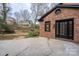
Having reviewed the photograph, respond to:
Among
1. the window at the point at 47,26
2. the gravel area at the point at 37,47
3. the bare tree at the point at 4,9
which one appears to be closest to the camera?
the gravel area at the point at 37,47

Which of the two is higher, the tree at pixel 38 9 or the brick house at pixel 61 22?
the tree at pixel 38 9

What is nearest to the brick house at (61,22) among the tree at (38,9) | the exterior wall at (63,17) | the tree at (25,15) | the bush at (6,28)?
the exterior wall at (63,17)

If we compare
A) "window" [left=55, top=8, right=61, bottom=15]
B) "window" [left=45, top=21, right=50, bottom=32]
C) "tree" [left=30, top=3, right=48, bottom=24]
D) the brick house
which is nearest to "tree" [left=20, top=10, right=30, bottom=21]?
"tree" [left=30, top=3, right=48, bottom=24]

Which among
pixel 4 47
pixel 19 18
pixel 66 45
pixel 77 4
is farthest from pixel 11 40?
pixel 77 4

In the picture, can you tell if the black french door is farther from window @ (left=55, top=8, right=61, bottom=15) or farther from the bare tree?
the bare tree

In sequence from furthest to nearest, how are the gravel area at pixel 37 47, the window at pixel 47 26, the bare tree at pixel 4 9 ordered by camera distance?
the window at pixel 47 26
the bare tree at pixel 4 9
the gravel area at pixel 37 47

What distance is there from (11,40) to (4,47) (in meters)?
0.23

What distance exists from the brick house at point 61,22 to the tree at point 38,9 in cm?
10

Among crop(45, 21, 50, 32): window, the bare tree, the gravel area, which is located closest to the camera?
the gravel area

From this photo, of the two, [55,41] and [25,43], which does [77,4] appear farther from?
[25,43]

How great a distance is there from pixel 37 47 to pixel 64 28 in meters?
0.79

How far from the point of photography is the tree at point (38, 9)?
3.88m

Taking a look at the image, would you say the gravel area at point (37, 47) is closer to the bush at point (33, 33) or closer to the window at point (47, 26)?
the bush at point (33, 33)

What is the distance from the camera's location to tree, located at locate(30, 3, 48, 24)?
388 centimetres
